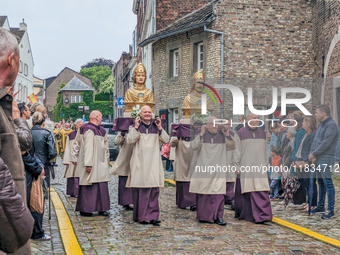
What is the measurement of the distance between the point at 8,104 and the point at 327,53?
16148 mm

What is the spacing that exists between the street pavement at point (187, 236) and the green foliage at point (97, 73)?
338 ft

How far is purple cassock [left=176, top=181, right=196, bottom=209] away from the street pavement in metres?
0.45

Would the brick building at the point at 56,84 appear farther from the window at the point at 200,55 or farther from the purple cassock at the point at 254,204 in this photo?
the purple cassock at the point at 254,204

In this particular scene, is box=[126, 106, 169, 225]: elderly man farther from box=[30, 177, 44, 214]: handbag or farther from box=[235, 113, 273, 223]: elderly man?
box=[30, 177, 44, 214]: handbag

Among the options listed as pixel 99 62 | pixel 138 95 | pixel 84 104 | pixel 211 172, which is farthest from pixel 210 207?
pixel 99 62

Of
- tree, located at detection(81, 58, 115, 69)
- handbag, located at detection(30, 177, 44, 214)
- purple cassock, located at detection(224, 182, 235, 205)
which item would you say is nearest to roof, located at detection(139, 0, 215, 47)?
purple cassock, located at detection(224, 182, 235, 205)

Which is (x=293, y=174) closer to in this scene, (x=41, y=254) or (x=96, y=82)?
(x=41, y=254)

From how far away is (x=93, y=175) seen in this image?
8.87 meters

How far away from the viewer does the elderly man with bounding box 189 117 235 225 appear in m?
8.05

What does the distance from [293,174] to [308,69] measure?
10904 mm

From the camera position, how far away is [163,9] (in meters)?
25.4

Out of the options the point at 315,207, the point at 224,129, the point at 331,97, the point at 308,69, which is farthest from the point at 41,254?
the point at 308,69

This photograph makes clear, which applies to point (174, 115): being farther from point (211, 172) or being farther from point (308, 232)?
point (308, 232)

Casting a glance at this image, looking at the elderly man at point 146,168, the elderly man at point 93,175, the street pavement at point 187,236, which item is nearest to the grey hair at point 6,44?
the street pavement at point 187,236
